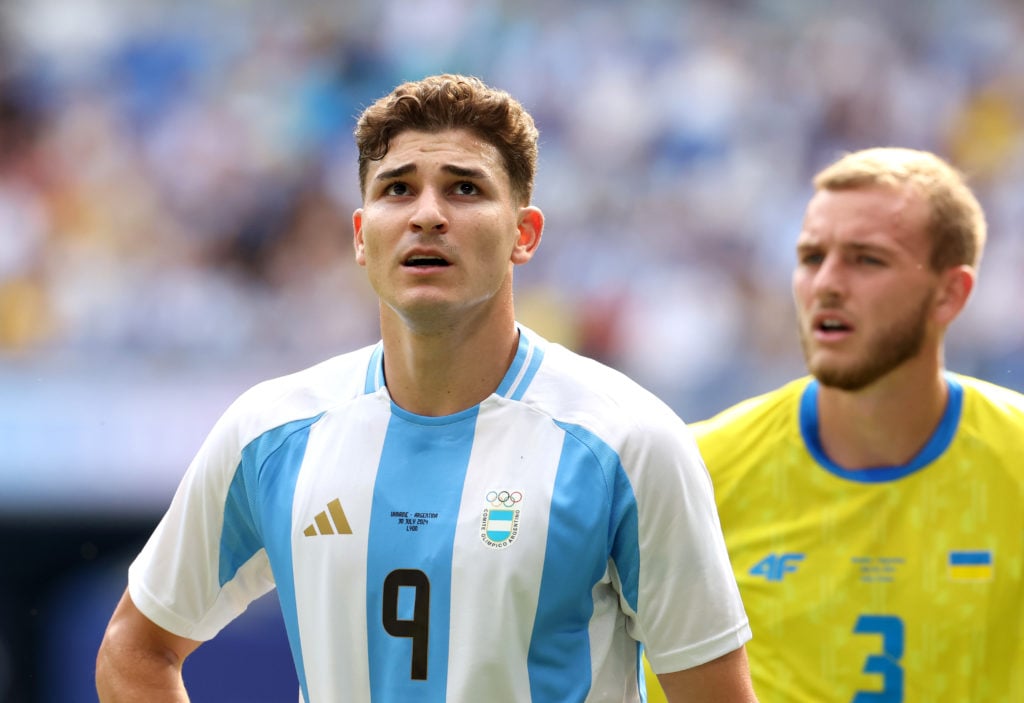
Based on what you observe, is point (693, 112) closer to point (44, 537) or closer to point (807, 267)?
point (44, 537)

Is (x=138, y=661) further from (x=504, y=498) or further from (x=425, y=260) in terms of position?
(x=425, y=260)

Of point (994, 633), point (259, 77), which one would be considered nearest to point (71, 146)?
point (259, 77)

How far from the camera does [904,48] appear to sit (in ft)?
38.6

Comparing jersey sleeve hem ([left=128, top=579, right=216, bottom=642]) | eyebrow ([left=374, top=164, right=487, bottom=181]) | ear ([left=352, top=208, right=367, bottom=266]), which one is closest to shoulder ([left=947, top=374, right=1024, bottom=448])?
eyebrow ([left=374, top=164, right=487, bottom=181])

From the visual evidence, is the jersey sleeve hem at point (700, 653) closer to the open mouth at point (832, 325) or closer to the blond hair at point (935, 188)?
the open mouth at point (832, 325)

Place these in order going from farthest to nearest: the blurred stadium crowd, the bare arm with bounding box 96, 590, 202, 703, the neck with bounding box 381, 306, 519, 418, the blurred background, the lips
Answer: the blurred stadium crowd
the blurred background
the bare arm with bounding box 96, 590, 202, 703
the neck with bounding box 381, 306, 519, 418
the lips

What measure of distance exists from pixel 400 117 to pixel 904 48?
9.55 metres

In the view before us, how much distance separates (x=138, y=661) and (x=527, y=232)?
135 cm

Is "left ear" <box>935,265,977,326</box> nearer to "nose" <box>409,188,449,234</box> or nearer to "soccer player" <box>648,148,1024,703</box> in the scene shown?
"soccer player" <box>648,148,1024,703</box>

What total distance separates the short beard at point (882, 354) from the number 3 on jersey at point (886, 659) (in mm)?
682

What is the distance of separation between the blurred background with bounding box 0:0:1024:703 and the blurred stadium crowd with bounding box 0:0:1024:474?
22 mm

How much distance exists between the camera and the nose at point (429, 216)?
299 cm

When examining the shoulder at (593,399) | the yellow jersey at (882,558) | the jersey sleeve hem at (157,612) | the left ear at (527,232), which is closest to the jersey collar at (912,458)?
the yellow jersey at (882,558)

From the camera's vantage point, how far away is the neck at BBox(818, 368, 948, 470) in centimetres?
412
